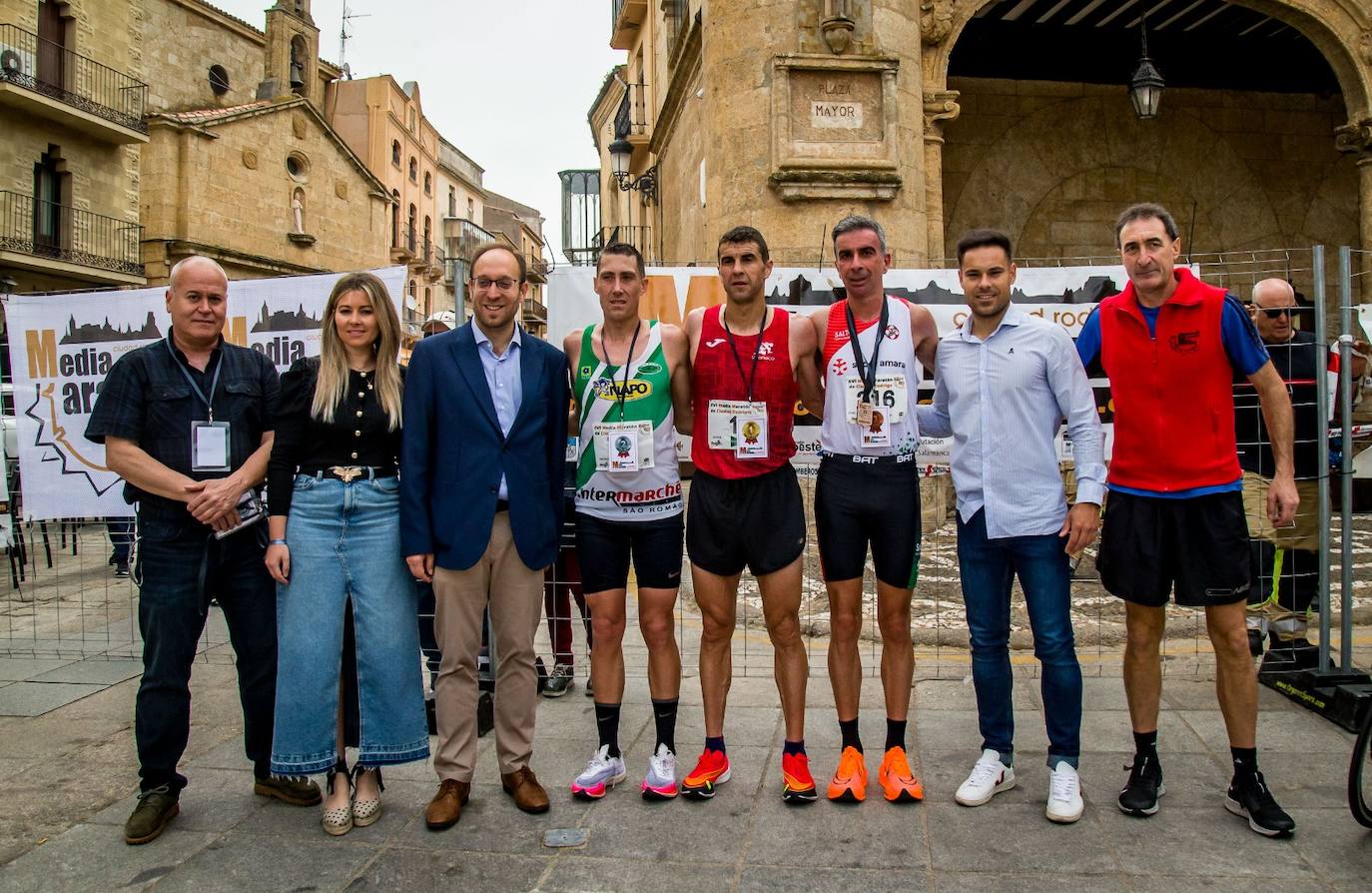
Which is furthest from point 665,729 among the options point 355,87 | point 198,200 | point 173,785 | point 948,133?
point 355,87

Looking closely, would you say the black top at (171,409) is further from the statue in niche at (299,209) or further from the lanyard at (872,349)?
the statue in niche at (299,209)

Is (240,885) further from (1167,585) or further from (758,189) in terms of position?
(758,189)

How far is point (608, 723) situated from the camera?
379cm

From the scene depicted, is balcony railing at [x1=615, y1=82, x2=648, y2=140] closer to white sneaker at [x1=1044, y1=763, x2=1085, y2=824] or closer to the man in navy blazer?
the man in navy blazer

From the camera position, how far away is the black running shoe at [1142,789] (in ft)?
11.1

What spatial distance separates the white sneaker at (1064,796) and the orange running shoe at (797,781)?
0.84m

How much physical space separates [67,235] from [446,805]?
26.6 metres

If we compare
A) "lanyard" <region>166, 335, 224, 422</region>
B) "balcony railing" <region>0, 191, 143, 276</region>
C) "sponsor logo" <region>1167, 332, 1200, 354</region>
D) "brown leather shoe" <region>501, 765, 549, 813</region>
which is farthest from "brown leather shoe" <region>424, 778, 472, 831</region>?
"balcony railing" <region>0, 191, 143, 276</region>

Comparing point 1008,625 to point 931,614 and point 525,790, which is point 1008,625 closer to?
point 525,790

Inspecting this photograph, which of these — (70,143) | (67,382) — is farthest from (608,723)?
(70,143)

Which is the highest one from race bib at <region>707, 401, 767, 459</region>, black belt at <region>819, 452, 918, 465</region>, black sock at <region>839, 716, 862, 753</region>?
race bib at <region>707, 401, 767, 459</region>

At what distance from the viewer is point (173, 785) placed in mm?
3523

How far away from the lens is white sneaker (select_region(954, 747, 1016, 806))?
350 centimetres

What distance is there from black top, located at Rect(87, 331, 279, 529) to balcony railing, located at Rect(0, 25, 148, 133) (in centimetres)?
2375
